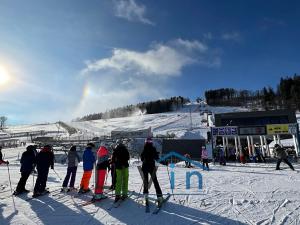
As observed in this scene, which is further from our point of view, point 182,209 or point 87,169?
point 87,169

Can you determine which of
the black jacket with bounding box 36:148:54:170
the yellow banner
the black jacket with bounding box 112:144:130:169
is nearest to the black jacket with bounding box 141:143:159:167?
the black jacket with bounding box 112:144:130:169

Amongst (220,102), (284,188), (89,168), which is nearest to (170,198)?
(89,168)

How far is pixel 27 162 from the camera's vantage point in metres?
9.05

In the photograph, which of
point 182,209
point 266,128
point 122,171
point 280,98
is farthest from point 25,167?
point 280,98

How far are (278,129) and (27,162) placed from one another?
2427 cm

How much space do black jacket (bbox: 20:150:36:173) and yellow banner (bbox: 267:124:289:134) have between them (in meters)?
23.6

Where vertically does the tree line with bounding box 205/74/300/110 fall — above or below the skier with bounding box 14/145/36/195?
above

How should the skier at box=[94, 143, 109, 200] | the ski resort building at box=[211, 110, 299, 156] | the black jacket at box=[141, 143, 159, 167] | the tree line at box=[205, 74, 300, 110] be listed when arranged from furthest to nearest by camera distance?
the tree line at box=[205, 74, 300, 110] < the ski resort building at box=[211, 110, 299, 156] < the skier at box=[94, 143, 109, 200] < the black jacket at box=[141, 143, 159, 167]

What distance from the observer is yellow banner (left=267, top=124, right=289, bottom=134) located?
991 inches

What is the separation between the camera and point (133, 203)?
23.7ft

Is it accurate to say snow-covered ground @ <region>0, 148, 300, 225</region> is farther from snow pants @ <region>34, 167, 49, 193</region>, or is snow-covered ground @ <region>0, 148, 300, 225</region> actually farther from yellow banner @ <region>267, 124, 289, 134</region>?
yellow banner @ <region>267, 124, 289, 134</region>

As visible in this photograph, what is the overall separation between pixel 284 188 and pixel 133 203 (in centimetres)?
550

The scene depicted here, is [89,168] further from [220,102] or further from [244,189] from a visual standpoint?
[220,102]

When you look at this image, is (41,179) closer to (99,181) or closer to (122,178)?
(99,181)
